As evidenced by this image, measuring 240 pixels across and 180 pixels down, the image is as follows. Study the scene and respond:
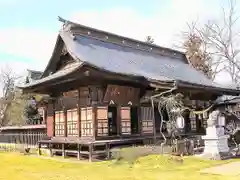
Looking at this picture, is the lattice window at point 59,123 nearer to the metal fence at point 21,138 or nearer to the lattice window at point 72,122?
the lattice window at point 72,122

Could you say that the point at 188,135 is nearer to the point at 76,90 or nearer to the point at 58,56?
the point at 76,90

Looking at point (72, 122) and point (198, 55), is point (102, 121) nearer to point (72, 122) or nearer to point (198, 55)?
point (72, 122)

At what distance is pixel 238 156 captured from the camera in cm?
1392

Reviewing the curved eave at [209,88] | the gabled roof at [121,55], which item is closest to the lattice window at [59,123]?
the gabled roof at [121,55]

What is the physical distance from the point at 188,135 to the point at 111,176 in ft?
39.8

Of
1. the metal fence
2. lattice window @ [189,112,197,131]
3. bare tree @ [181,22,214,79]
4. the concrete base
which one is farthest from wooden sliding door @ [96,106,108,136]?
bare tree @ [181,22,214,79]

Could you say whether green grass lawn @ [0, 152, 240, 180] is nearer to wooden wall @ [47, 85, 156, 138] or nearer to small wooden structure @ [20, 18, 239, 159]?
small wooden structure @ [20, 18, 239, 159]

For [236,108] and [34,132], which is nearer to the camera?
[34,132]

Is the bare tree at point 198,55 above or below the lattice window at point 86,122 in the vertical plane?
above

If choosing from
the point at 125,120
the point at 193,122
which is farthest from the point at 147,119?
the point at 193,122

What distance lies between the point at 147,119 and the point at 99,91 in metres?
4.09

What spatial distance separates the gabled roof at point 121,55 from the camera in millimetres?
17406

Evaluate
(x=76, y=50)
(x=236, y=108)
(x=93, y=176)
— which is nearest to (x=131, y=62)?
(x=76, y=50)

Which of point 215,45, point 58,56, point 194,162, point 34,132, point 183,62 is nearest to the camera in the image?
point 194,162
